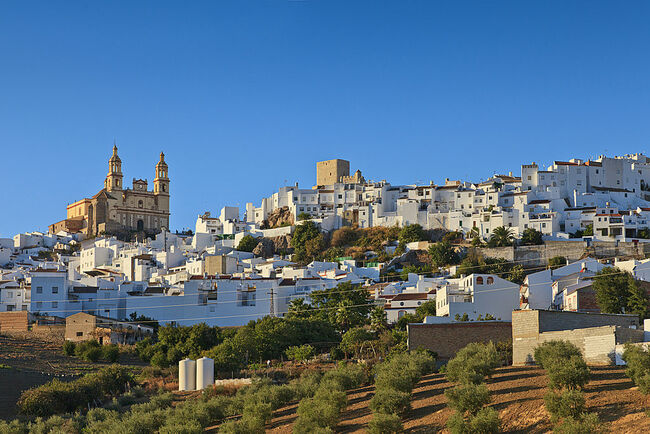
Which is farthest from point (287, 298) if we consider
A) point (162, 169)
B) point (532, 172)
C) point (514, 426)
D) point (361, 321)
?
point (162, 169)

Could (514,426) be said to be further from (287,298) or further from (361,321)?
(287,298)

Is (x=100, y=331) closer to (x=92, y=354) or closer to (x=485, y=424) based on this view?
(x=92, y=354)

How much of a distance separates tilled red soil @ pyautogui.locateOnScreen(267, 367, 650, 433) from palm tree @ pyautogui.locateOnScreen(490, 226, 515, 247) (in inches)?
2002

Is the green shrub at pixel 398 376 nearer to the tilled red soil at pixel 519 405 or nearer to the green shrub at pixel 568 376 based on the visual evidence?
the tilled red soil at pixel 519 405

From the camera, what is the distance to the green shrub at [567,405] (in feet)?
61.5

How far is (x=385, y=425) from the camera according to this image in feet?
68.7

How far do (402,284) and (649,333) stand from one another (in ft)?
138

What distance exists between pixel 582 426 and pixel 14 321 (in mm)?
48279

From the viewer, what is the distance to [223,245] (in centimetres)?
9238

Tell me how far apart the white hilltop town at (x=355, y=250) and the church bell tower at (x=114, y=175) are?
11.9 ft

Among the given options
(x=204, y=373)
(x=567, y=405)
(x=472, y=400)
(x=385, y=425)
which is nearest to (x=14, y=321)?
(x=204, y=373)

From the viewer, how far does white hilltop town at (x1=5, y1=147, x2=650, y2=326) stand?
60875 millimetres

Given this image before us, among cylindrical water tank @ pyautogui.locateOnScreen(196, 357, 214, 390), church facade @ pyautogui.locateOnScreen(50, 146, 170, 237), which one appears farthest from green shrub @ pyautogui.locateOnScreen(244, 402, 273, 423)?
church facade @ pyautogui.locateOnScreen(50, 146, 170, 237)

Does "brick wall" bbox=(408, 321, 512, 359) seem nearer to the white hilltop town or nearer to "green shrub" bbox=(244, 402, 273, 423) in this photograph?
"green shrub" bbox=(244, 402, 273, 423)
